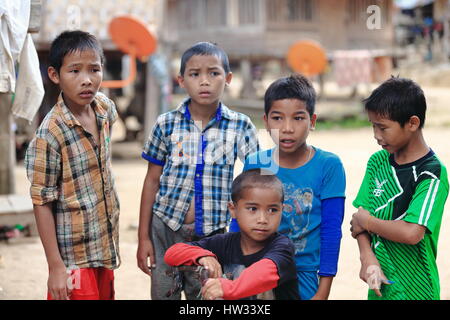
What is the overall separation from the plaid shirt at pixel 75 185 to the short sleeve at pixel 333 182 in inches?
38.0

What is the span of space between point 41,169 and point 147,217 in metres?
0.57

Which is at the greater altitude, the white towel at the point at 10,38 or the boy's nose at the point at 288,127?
the white towel at the point at 10,38

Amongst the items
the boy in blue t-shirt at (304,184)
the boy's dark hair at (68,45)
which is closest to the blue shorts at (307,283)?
the boy in blue t-shirt at (304,184)

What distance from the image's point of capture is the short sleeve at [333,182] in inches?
95.8

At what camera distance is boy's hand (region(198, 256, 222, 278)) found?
216cm

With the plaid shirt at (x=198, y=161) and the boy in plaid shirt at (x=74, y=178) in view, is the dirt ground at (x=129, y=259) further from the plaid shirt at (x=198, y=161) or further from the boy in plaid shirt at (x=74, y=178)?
the boy in plaid shirt at (x=74, y=178)

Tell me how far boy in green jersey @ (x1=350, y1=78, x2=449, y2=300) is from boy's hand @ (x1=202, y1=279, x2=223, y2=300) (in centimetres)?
65

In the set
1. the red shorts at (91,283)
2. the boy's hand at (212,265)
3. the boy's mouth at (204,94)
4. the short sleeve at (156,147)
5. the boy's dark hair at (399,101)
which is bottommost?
the red shorts at (91,283)

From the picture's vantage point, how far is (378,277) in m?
A: 2.37

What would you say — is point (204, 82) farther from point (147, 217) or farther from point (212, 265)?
point (212, 265)

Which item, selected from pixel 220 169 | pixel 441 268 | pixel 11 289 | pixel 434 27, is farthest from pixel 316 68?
pixel 434 27

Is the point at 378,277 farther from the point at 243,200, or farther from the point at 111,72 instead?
the point at 111,72

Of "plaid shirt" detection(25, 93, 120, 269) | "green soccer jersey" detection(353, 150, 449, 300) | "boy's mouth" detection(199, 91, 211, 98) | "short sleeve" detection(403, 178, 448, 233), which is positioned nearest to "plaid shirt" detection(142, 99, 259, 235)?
"boy's mouth" detection(199, 91, 211, 98)

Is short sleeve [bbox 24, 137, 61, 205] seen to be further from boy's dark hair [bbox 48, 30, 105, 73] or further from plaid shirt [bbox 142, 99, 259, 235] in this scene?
plaid shirt [bbox 142, 99, 259, 235]
